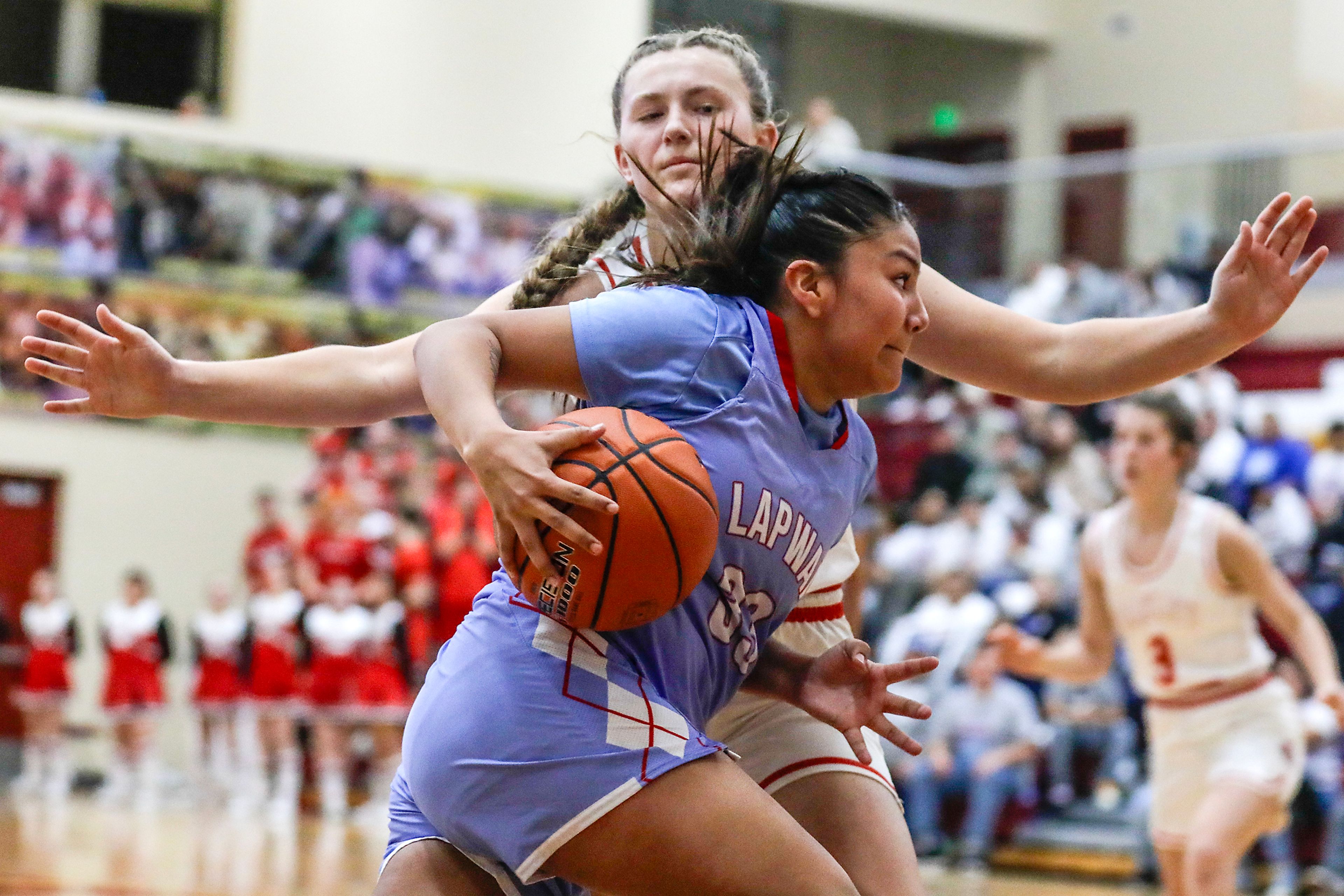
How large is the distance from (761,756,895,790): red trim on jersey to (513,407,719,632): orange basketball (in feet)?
2.63

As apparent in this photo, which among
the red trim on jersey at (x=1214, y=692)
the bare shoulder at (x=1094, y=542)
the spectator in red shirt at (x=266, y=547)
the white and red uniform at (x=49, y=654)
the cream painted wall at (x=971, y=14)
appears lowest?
the white and red uniform at (x=49, y=654)

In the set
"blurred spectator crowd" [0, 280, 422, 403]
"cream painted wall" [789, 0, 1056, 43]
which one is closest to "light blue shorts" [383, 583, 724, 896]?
"blurred spectator crowd" [0, 280, 422, 403]

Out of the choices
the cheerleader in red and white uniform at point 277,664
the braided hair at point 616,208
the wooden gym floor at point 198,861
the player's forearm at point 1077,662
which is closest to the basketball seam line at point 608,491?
the braided hair at point 616,208

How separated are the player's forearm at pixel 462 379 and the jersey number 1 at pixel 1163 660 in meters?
3.61

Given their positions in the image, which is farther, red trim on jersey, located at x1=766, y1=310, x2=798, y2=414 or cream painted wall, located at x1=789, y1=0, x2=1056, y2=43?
cream painted wall, located at x1=789, y1=0, x2=1056, y2=43

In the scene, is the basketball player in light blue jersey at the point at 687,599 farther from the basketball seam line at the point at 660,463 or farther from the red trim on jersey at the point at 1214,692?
the red trim on jersey at the point at 1214,692

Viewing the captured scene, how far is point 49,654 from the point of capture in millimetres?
14742

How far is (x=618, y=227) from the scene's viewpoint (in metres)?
3.19

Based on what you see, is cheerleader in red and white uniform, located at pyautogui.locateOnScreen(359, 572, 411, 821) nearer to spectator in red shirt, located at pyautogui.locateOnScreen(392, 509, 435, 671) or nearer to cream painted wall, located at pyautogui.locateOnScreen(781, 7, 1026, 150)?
spectator in red shirt, located at pyautogui.locateOnScreen(392, 509, 435, 671)

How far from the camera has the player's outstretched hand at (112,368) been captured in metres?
2.81

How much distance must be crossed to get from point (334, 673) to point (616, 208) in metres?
11.2

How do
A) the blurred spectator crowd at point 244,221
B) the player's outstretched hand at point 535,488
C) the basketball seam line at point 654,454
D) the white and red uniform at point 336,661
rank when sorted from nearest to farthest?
1. the player's outstretched hand at point 535,488
2. the basketball seam line at point 654,454
3. the white and red uniform at point 336,661
4. the blurred spectator crowd at point 244,221

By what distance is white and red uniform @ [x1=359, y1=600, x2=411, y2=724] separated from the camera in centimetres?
1362

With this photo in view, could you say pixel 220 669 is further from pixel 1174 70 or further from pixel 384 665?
pixel 1174 70
